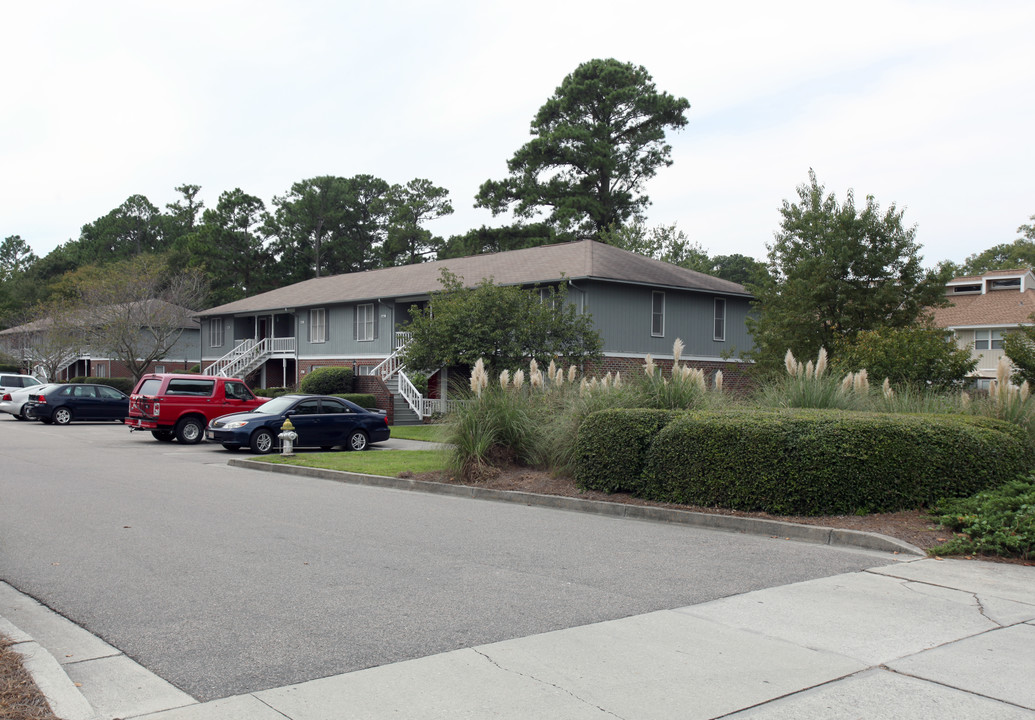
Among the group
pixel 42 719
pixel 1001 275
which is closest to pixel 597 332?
pixel 42 719

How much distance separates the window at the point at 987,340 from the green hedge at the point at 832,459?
38.3 metres

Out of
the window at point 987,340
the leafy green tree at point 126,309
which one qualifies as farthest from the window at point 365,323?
the window at point 987,340

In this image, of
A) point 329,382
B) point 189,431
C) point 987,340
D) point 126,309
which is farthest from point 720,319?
point 126,309

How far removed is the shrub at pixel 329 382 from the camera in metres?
35.1

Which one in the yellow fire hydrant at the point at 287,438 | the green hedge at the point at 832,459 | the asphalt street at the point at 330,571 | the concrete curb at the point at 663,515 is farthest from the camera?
the yellow fire hydrant at the point at 287,438

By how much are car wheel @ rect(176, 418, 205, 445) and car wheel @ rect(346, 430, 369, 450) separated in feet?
16.3

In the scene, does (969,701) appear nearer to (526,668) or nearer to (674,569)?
(526,668)

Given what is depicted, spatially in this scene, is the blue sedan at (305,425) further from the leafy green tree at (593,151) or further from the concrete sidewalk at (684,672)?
the leafy green tree at (593,151)

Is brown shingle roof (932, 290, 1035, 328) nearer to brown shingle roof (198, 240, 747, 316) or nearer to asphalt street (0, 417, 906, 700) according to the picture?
brown shingle roof (198, 240, 747, 316)

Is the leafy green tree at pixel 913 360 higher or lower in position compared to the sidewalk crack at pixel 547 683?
higher

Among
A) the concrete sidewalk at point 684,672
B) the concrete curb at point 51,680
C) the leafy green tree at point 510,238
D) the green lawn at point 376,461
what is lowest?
the concrete sidewalk at point 684,672

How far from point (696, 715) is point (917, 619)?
275 cm

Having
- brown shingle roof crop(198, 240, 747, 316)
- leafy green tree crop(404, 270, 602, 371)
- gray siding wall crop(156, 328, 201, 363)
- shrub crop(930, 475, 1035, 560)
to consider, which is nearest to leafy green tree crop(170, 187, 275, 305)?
gray siding wall crop(156, 328, 201, 363)

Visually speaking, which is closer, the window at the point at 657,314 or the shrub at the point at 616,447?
the shrub at the point at 616,447
